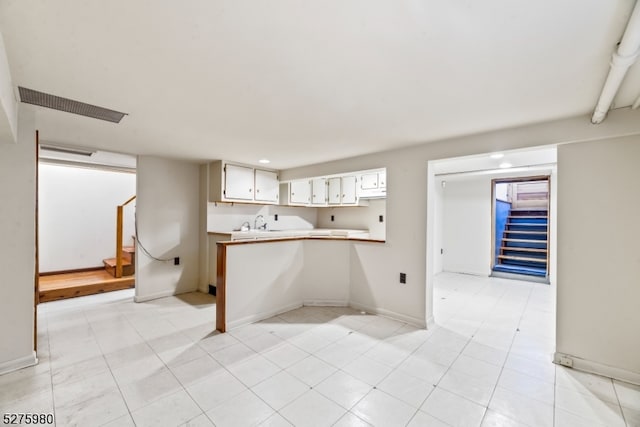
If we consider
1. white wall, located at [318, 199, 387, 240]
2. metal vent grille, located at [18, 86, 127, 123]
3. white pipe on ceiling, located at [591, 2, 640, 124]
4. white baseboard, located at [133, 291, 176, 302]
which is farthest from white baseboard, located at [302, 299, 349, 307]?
white pipe on ceiling, located at [591, 2, 640, 124]

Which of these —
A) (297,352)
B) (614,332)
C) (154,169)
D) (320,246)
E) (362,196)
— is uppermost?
(154,169)

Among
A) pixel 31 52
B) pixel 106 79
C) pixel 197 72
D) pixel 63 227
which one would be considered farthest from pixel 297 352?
pixel 63 227

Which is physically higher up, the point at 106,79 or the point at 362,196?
the point at 106,79

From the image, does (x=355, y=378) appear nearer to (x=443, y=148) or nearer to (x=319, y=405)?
(x=319, y=405)

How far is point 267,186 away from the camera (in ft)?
16.2

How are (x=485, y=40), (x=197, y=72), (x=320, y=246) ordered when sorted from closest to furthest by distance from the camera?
(x=485, y=40), (x=197, y=72), (x=320, y=246)

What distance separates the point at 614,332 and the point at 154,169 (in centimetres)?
558

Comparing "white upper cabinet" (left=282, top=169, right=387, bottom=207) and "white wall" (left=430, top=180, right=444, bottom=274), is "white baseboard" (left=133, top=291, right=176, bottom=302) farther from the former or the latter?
"white wall" (left=430, top=180, right=444, bottom=274)

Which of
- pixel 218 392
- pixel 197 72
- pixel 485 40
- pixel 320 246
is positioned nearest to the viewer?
pixel 485 40

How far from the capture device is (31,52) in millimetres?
1440

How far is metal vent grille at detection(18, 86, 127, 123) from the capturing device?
1967 millimetres

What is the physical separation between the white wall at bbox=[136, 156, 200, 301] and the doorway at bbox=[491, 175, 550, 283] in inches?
233

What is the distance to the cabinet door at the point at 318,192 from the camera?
5660 mm

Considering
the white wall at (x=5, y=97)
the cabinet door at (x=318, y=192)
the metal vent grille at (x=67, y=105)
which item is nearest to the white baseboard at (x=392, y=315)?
the cabinet door at (x=318, y=192)
